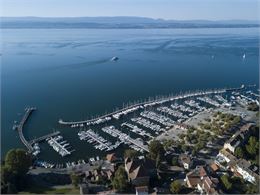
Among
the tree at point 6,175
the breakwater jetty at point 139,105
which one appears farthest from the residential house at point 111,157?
the breakwater jetty at point 139,105

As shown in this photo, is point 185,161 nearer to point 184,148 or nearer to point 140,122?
point 184,148

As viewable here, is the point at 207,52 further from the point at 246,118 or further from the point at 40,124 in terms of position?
the point at 40,124

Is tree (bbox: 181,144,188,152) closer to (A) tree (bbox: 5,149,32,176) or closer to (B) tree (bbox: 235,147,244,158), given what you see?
(B) tree (bbox: 235,147,244,158)

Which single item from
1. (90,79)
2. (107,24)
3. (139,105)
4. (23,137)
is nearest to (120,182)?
(23,137)

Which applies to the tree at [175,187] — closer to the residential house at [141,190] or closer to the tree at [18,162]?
the residential house at [141,190]

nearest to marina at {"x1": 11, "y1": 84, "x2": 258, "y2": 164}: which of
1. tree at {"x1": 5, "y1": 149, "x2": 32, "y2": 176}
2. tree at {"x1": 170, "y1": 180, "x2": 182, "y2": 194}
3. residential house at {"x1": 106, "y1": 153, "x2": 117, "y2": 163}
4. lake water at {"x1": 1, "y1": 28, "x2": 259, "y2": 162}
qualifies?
lake water at {"x1": 1, "y1": 28, "x2": 259, "y2": 162}
